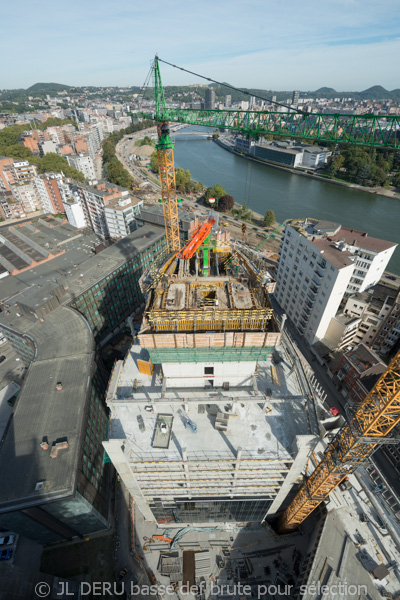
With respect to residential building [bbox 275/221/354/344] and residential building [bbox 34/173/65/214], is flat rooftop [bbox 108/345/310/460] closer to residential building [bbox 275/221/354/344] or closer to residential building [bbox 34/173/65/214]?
residential building [bbox 275/221/354/344]

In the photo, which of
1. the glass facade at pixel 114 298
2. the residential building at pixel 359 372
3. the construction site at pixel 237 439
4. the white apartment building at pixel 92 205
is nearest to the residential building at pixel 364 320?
the residential building at pixel 359 372

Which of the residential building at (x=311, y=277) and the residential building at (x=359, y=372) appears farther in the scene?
the residential building at (x=311, y=277)

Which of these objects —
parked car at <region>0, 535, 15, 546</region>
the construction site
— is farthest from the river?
parked car at <region>0, 535, 15, 546</region>

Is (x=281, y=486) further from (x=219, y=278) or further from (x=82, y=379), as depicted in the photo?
(x=82, y=379)

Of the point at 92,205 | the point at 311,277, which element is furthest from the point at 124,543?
the point at 92,205

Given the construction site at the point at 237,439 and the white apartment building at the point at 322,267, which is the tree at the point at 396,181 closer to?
the white apartment building at the point at 322,267

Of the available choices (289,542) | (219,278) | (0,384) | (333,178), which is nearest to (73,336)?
(0,384)
